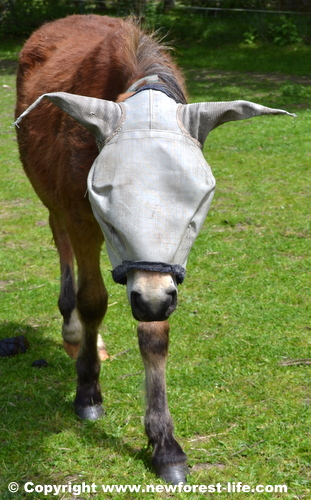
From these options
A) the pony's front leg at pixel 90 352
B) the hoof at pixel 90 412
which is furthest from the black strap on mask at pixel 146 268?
the hoof at pixel 90 412

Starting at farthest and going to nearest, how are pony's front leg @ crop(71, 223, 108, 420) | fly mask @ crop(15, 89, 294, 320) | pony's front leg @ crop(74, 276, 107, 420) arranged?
1. pony's front leg @ crop(74, 276, 107, 420)
2. pony's front leg @ crop(71, 223, 108, 420)
3. fly mask @ crop(15, 89, 294, 320)

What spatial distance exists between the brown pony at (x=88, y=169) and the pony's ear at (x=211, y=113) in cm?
41

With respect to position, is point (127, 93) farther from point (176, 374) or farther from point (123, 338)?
point (123, 338)

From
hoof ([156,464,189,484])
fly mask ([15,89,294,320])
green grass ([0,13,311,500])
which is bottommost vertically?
green grass ([0,13,311,500])

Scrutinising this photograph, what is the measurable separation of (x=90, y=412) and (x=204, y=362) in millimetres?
892

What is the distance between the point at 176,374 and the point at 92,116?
80.1 inches

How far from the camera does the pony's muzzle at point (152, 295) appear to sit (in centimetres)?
230

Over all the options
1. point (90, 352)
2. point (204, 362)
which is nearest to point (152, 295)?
point (90, 352)

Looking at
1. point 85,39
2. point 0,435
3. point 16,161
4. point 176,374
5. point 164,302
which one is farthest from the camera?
point 16,161

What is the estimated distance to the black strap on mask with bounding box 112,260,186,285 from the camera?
2.30m

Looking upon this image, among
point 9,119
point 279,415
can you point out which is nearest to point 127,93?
point 279,415

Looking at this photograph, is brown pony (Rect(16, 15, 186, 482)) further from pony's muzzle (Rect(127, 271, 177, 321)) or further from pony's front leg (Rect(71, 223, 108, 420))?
pony's muzzle (Rect(127, 271, 177, 321))

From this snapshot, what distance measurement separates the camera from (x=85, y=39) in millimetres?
4363

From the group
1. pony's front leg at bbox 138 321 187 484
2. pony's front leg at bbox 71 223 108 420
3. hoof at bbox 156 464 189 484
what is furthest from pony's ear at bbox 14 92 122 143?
hoof at bbox 156 464 189 484
